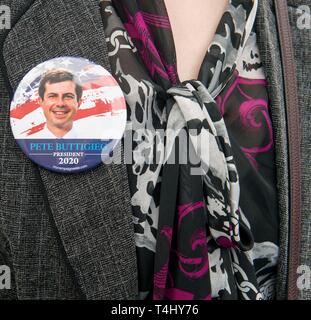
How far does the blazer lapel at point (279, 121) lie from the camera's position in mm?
797

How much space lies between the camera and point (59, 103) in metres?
0.72

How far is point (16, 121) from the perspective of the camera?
0.73 metres

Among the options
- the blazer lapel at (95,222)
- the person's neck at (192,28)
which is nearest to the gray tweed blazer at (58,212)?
the blazer lapel at (95,222)

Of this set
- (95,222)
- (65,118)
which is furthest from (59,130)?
(95,222)

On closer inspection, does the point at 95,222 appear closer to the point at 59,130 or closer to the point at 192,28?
the point at 59,130

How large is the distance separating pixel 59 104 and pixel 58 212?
147 mm

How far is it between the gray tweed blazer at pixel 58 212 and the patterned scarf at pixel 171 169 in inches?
1.1

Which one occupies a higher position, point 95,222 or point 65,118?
point 65,118

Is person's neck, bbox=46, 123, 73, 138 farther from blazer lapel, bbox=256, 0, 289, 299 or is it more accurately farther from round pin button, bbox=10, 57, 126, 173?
blazer lapel, bbox=256, 0, 289, 299

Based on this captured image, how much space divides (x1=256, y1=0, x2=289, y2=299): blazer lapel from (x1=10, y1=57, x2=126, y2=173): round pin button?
0.79ft

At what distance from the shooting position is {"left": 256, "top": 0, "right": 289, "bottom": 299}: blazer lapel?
80 centimetres

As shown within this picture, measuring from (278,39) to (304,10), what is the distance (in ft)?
0.24

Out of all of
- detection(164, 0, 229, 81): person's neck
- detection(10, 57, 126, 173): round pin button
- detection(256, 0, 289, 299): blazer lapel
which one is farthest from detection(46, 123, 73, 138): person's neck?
detection(256, 0, 289, 299): blazer lapel
